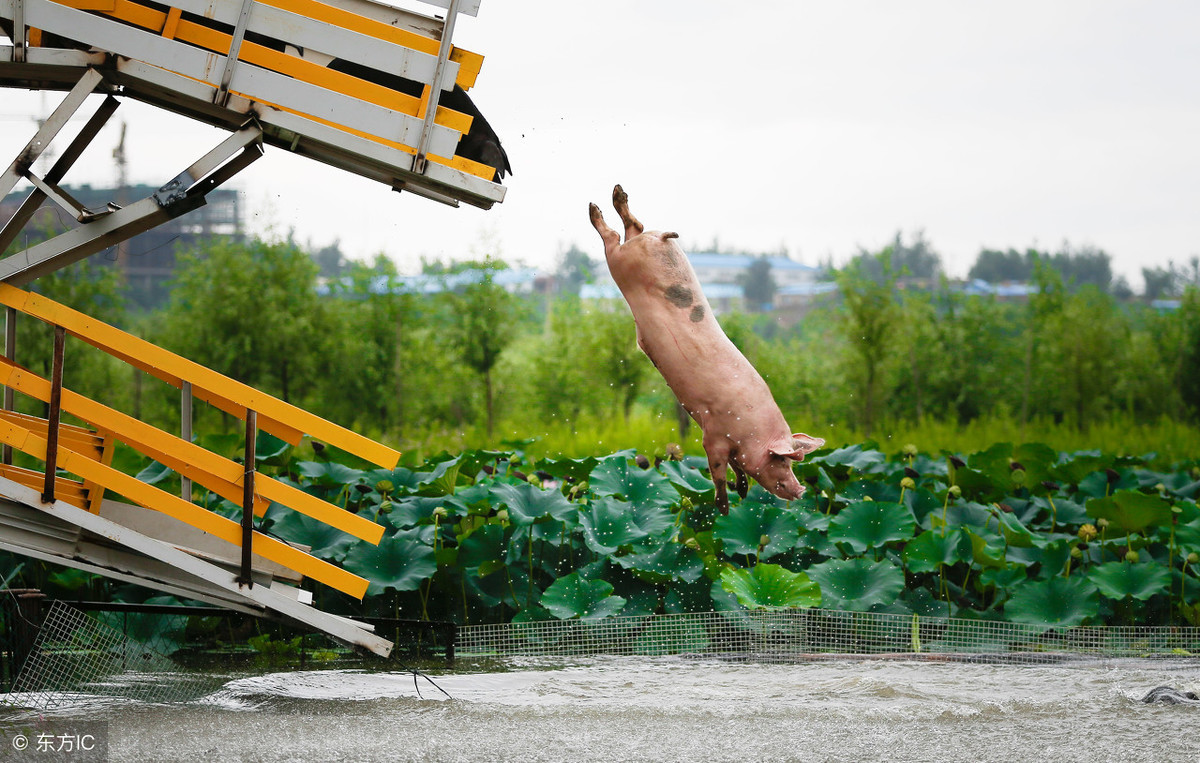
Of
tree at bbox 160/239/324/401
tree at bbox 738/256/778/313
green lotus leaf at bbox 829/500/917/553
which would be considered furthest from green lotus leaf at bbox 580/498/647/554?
tree at bbox 738/256/778/313

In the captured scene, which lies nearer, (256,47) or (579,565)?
(256,47)

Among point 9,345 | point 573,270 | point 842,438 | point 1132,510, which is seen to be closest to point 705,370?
point 9,345

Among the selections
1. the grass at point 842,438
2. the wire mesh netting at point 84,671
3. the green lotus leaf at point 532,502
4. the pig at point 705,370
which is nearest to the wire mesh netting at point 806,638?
the green lotus leaf at point 532,502

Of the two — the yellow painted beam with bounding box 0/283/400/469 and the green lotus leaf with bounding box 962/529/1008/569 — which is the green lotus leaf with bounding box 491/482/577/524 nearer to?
the yellow painted beam with bounding box 0/283/400/469

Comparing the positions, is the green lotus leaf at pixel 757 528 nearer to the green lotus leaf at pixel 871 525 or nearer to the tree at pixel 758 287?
the green lotus leaf at pixel 871 525

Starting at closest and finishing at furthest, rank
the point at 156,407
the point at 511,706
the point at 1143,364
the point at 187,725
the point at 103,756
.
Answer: the point at 103,756 → the point at 187,725 → the point at 511,706 → the point at 156,407 → the point at 1143,364

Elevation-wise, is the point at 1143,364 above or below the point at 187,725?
above

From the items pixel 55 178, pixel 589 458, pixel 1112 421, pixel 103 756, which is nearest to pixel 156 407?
pixel 589 458

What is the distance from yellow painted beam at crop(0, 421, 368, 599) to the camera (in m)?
4.58

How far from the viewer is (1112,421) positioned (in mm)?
15789

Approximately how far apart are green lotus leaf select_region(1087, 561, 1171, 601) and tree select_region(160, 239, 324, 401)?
10774 mm

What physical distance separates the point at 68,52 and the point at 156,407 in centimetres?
1155

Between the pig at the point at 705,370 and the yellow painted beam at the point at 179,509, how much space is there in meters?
1.70

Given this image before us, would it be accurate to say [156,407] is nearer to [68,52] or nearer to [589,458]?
[589,458]
